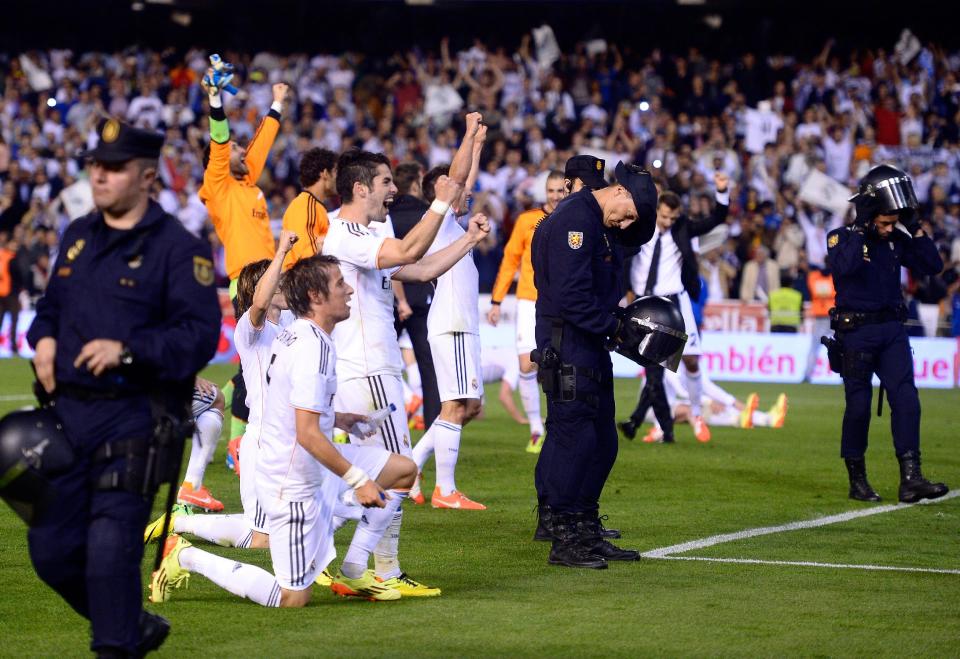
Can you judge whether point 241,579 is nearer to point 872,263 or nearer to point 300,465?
point 300,465

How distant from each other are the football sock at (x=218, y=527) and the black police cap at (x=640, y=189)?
9.21 ft

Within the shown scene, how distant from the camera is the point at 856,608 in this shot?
294 inches

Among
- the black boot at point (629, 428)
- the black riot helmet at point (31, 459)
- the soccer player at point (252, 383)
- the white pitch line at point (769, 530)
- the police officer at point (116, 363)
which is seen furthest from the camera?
the black boot at point (629, 428)

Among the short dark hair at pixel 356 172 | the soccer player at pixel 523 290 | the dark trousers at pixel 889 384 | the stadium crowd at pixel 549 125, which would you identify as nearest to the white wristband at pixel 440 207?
the short dark hair at pixel 356 172

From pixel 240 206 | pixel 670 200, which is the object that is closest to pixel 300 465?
pixel 240 206

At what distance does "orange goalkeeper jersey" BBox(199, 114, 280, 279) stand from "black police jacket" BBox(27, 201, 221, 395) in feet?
19.3

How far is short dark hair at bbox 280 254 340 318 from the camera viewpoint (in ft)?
23.3

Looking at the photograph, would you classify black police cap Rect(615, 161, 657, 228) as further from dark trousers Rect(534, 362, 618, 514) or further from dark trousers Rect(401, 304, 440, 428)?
dark trousers Rect(401, 304, 440, 428)

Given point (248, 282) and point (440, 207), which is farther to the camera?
point (248, 282)

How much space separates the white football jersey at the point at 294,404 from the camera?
6.98 m

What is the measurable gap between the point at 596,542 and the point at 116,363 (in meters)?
3.98

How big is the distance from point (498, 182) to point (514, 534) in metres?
18.3

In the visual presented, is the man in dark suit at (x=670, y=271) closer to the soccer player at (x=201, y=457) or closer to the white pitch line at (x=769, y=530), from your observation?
the white pitch line at (x=769, y=530)

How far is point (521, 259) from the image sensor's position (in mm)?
13930
